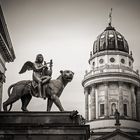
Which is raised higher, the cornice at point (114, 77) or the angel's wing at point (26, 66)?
the cornice at point (114, 77)

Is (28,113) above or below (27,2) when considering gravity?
below

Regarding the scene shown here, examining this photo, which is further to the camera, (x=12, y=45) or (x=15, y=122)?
(x=12, y=45)

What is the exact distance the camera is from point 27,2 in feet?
76.9

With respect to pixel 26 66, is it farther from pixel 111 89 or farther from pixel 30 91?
pixel 111 89

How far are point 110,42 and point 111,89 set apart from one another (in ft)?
27.5

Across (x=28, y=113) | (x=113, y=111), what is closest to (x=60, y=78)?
(x=28, y=113)

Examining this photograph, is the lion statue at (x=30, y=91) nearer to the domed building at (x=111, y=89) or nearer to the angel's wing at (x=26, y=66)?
the angel's wing at (x=26, y=66)

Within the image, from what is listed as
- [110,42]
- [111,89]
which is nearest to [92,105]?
[111,89]

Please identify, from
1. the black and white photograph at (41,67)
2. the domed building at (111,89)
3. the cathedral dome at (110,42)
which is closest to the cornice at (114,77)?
the domed building at (111,89)

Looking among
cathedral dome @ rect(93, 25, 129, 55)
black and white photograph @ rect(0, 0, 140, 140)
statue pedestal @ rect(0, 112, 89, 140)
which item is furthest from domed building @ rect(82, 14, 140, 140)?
statue pedestal @ rect(0, 112, 89, 140)

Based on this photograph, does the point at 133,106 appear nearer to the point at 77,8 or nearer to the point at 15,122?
the point at 77,8

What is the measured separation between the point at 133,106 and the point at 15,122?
50.0 m

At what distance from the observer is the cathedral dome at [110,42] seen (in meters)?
67.7

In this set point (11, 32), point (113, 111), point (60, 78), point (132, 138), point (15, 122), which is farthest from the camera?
point (113, 111)
